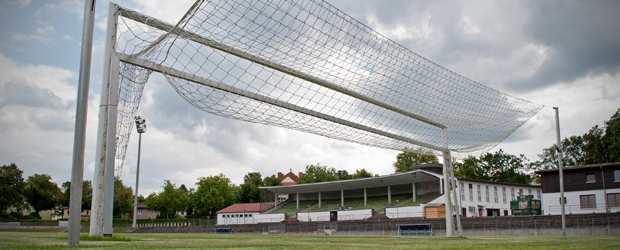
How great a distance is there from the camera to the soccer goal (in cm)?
760

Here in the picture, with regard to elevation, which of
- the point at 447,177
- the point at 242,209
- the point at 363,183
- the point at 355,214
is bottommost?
the point at 242,209

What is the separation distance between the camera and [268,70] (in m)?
8.90

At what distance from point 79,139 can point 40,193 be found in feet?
247

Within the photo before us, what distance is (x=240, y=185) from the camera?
7831 cm

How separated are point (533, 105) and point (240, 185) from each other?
68.2 metres

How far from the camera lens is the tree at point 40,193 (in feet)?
221

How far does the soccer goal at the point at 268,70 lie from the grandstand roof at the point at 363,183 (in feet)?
93.2

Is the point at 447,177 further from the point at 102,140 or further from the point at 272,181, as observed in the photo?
the point at 272,181

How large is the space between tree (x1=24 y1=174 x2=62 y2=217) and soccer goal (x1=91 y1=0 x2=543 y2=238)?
7214cm

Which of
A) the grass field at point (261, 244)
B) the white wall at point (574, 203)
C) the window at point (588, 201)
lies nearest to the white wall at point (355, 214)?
the white wall at point (574, 203)

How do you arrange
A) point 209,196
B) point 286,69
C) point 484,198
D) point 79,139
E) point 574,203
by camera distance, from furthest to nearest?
point 209,196 → point 484,198 → point 574,203 → point 286,69 → point 79,139

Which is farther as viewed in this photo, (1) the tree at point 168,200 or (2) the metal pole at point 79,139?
(1) the tree at point 168,200

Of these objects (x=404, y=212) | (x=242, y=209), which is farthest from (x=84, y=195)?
(x=404, y=212)

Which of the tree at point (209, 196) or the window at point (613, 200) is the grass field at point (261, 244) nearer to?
the window at point (613, 200)
